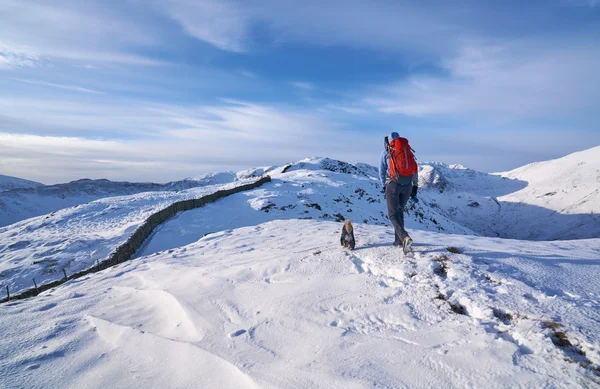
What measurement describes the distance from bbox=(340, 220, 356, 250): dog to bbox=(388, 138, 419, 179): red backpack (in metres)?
1.44

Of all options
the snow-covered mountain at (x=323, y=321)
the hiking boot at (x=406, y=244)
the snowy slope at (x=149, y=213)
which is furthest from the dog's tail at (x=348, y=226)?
the snowy slope at (x=149, y=213)

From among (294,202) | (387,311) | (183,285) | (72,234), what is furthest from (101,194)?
(387,311)

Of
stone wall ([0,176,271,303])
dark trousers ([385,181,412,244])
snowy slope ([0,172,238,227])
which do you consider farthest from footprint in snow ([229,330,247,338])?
snowy slope ([0,172,238,227])

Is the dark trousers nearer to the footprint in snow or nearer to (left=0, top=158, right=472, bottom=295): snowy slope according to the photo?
the footprint in snow

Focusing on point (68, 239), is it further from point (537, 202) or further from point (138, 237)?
point (537, 202)

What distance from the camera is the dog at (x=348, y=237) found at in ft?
21.7

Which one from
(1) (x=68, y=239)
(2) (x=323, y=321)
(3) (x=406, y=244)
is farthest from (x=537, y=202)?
(1) (x=68, y=239)

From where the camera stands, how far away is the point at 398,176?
6.02m

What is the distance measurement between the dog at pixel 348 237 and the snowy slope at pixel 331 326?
21.4 inches

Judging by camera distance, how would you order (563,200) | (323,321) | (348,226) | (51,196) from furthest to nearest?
(51,196) → (563,200) → (348,226) → (323,321)

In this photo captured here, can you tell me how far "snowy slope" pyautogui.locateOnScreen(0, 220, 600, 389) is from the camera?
108 inches

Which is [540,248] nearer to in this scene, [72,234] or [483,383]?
[483,383]

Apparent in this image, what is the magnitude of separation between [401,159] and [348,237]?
204 cm

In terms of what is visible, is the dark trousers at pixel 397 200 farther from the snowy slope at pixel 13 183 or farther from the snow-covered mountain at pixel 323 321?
the snowy slope at pixel 13 183
